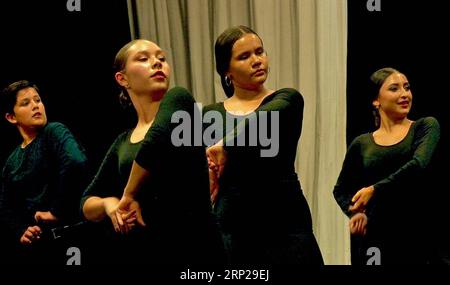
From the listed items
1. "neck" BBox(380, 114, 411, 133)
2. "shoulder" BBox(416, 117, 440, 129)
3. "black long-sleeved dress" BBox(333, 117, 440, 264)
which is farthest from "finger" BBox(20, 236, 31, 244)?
"shoulder" BBox(416, 117, 440, 129)

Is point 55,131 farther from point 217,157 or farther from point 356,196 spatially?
point 356,196

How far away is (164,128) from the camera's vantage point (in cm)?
161

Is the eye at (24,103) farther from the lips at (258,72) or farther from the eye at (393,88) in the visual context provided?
the eye at (393,88)

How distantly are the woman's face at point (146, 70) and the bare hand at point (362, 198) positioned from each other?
84 cm

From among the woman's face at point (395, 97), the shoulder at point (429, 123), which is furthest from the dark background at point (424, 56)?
the shoulder at point (429, 123)

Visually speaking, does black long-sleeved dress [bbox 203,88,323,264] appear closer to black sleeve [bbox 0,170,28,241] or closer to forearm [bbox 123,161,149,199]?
forearm [bbox 123,161,149,199]

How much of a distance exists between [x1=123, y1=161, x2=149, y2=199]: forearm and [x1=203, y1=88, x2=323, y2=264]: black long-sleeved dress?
0.36 meters

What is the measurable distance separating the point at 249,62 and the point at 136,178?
2.09 ft

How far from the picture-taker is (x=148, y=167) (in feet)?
5.39

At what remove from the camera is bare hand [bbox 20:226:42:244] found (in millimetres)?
2525

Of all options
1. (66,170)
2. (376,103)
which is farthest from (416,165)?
(66,170)

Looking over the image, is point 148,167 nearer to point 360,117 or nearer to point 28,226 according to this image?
point 28,226

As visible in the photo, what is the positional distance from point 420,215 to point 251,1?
1433mm

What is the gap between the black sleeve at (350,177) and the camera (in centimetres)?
251
